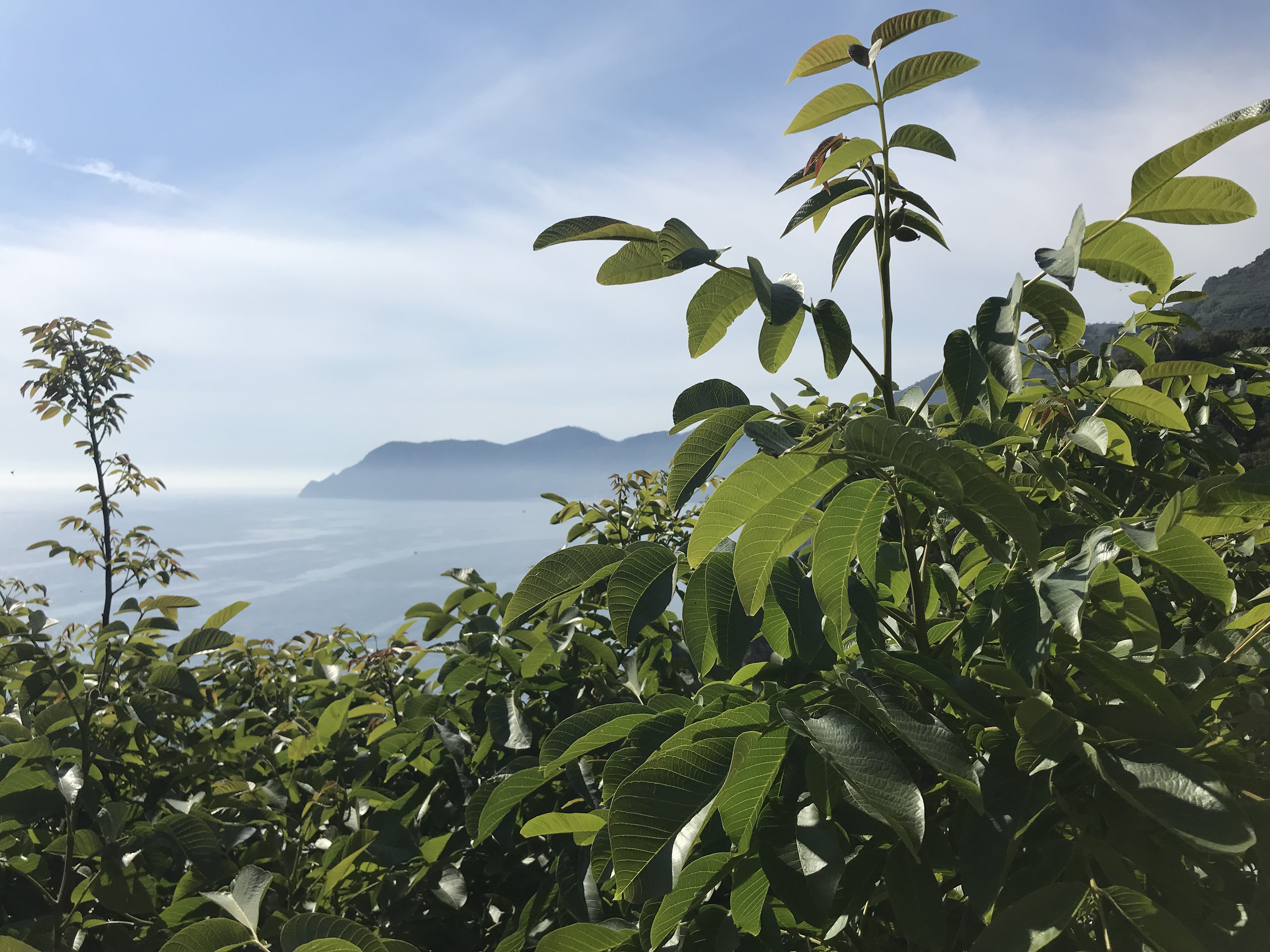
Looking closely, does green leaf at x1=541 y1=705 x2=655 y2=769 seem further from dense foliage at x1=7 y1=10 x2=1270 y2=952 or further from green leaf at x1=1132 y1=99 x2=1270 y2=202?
green leaf at x1=1132 y1=99 x2=1270 y2=202

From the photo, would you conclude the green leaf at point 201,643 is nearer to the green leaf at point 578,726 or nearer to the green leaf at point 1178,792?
the green leaf at point 578,726

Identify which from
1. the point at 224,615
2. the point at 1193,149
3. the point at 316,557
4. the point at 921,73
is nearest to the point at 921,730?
the point at 1193,149

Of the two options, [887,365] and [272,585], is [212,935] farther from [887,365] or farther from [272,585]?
[272,585]

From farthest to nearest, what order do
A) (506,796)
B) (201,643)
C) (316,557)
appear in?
(316,557), (201,643), (506,796)

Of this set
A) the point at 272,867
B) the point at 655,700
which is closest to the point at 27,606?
the point at 272,867

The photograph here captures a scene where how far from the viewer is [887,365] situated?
919 millimetres

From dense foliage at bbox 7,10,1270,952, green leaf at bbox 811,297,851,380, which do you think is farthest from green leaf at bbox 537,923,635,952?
green leaf at bbox 811,297,851,380

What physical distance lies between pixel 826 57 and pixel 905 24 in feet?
0.34

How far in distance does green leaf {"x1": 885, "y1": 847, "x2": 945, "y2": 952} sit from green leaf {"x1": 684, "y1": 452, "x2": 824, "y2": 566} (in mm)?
399

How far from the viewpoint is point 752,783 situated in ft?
2.38

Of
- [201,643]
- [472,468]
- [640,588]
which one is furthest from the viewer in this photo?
[472,468]

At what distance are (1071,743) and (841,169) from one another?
0.69 metres

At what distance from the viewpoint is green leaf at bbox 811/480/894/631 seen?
0.74 meters

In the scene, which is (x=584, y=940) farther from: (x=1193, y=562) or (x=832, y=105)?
(x=832, y=105)
